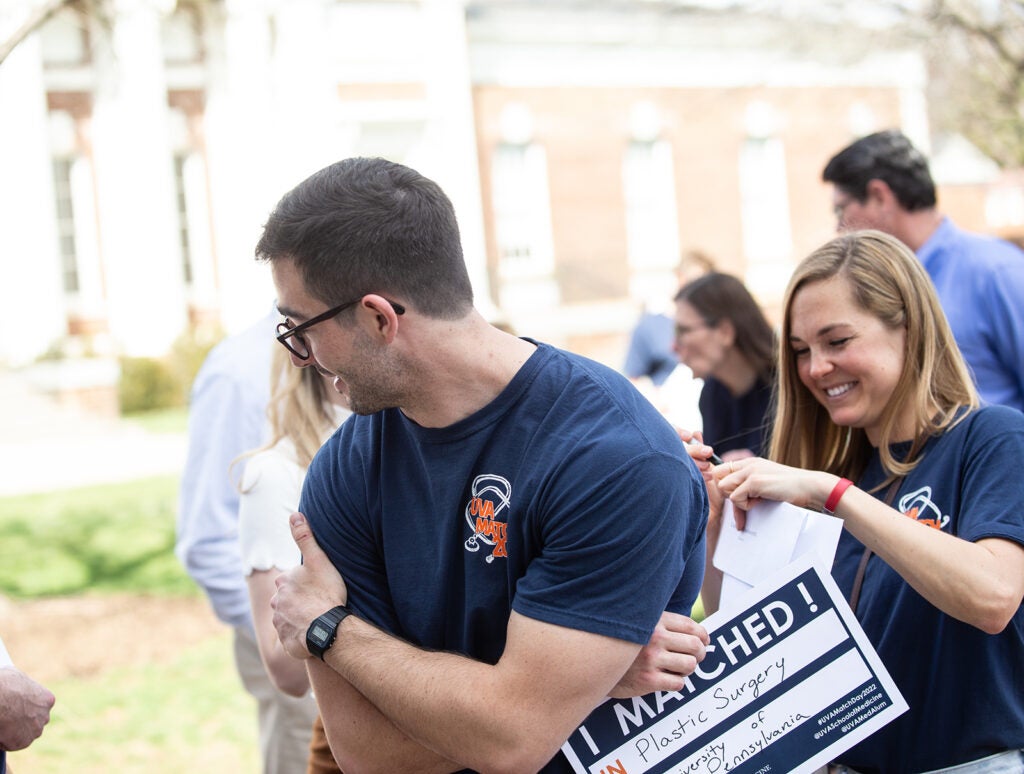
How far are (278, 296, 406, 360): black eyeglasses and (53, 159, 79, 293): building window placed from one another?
19.8 metres

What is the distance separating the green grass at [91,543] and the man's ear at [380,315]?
7407 mm

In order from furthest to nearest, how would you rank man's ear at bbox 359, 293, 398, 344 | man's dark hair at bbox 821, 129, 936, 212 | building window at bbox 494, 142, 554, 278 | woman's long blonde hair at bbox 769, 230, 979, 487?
building window at bbox 494, 142, 554, 278 < man's dark hair at bbox 821, 129, 936, 212 < woman's long blonde hair at bbox 769, 230, 979, 487 < man's ear at bbox 359, 293, 398, 344

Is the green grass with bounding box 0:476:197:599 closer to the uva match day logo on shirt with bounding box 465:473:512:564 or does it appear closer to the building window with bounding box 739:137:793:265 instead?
the uva match day logo on shirt with bounding box 465:473:512:564

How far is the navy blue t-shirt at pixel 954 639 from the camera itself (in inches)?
87.4

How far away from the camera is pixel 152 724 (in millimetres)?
6141

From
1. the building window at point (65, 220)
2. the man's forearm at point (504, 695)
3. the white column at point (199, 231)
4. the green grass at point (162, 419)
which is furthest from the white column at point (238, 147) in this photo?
the man's forearm at point (504, 695)

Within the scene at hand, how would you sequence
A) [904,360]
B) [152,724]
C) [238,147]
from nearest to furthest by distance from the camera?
[904,360]
[152,724]
[238,147]

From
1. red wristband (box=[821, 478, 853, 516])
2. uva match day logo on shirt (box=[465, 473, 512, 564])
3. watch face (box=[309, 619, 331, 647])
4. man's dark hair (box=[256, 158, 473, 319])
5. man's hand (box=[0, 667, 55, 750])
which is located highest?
man's dark hair (box=[256, 158, 473, 319])

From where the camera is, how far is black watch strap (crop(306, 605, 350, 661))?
2.01 metres

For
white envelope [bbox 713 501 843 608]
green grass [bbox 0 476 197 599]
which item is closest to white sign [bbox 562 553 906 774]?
white envelope [bbox 713 501 843 608]

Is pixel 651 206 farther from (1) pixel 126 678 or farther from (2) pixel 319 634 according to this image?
(2) pixel 319 634

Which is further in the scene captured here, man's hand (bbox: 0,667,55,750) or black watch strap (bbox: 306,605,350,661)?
man's hand (bbox: 0,667,55,750)

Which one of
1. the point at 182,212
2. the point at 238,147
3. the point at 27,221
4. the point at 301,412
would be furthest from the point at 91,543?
the point at 238,147

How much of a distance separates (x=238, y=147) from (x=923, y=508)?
20.0m
